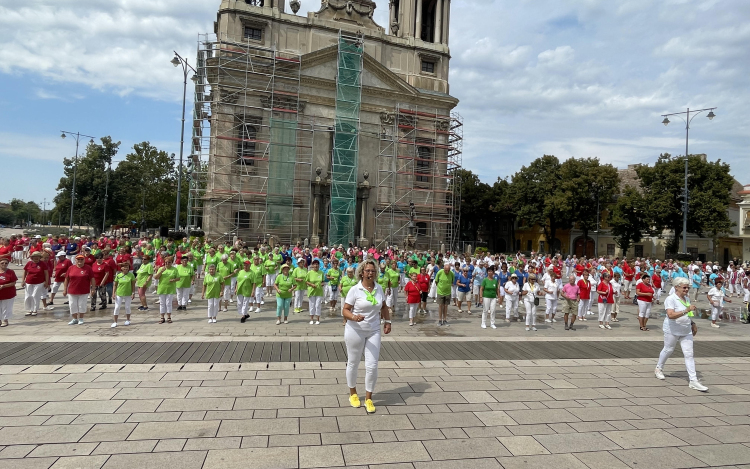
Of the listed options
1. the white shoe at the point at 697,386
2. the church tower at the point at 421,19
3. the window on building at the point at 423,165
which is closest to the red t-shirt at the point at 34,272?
the white shoe at the point at 697,386

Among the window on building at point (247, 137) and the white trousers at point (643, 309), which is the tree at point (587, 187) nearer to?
the window on building at point (247, 137)

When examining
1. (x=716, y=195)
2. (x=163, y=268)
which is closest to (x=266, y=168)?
(x=163, y=268)

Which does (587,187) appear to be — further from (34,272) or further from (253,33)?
(34,272)

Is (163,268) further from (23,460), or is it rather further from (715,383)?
(715,383)

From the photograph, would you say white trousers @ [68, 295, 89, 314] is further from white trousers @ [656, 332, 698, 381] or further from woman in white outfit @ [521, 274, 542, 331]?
white trousers @ [656, 332, 698, 381]

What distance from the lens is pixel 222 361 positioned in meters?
7.52

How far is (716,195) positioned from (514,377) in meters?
46.5

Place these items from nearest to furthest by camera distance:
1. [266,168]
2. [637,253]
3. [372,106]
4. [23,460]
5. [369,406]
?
[23,460] < [369,406] < [266,168] < [372,106] < [637,253]

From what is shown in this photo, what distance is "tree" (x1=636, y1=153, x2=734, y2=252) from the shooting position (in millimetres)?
41497

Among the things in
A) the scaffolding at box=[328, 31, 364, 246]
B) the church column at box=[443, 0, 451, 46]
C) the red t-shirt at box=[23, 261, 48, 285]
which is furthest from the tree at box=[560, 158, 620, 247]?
the red t-shirt at box=[23, 261, 48, 285]

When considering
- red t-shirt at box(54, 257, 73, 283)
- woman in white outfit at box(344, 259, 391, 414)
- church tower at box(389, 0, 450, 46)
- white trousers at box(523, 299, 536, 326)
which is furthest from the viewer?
church tower at box(389, 0, 450, 46)

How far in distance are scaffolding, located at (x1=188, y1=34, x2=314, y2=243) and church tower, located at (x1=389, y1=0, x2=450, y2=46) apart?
13011mm

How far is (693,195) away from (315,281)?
4403 cm

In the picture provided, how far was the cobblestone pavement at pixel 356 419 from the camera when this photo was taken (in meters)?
4.37
